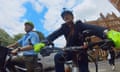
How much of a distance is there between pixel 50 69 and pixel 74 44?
405cm

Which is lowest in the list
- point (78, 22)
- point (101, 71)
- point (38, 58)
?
point (101, 71)

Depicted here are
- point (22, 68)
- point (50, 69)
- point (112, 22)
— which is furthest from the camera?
point (112, 22)

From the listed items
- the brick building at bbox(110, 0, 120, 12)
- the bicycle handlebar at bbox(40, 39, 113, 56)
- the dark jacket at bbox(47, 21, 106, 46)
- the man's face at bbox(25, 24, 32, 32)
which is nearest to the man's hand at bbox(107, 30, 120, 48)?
the bicycle handlebar at bbox(40, 39, 113, 56)

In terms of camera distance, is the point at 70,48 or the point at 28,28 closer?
the point at 70,48

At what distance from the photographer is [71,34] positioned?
15.9 ft

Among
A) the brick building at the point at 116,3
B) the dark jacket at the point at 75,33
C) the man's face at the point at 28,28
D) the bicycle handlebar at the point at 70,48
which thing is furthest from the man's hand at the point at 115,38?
the brick building at the point at 116,3

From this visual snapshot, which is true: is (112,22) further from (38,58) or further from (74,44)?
(74,44)

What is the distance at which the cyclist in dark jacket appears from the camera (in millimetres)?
4566

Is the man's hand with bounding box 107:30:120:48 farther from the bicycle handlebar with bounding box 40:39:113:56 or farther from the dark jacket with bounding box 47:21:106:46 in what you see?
the dark jacket with bounding box 47:21:106:46

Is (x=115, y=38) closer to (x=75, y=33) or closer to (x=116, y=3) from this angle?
(x=75, y=33)

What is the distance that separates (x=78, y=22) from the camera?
193 inches

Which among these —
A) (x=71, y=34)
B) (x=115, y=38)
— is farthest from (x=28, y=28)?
(x=115, y=38)

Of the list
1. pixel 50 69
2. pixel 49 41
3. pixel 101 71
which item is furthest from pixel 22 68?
pixel 101 71

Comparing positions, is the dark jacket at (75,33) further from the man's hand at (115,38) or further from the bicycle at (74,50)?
the man's hand at (115,38)
